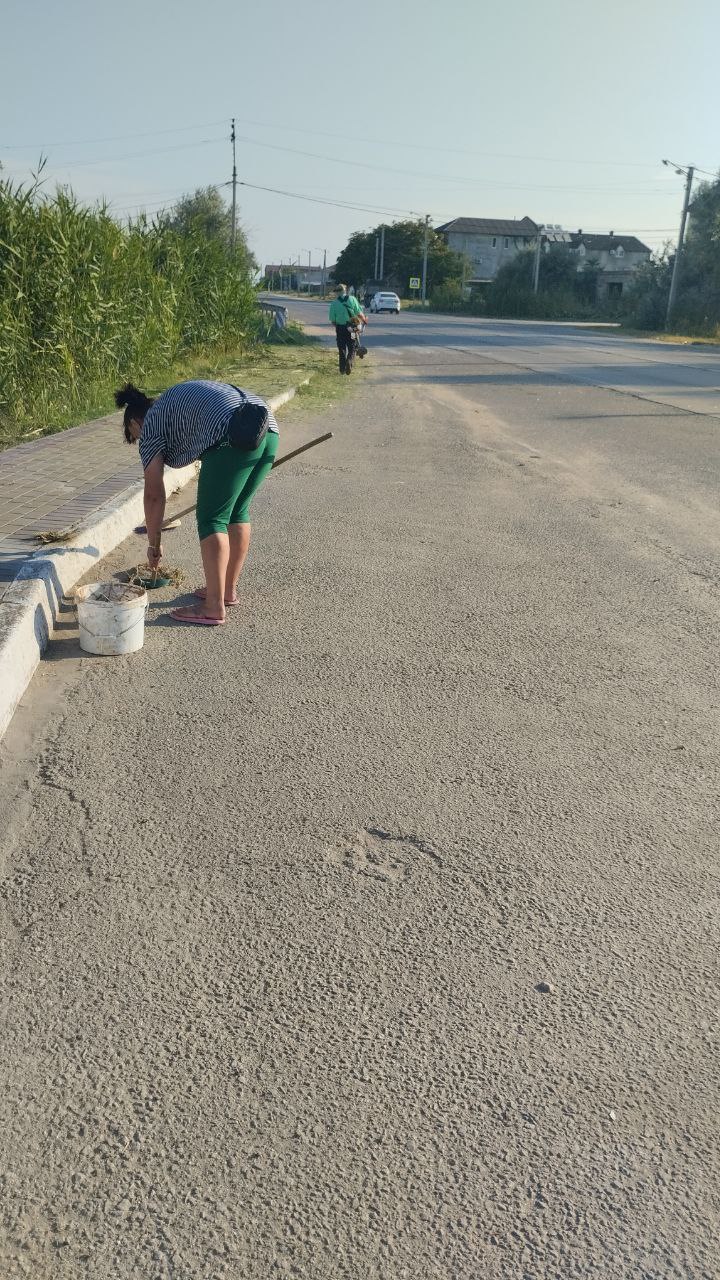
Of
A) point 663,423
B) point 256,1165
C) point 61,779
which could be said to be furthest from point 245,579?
point 663,423

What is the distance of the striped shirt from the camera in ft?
16.7

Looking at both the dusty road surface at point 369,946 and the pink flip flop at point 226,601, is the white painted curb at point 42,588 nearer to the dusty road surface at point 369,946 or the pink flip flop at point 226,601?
the dusty road surface at point 369,946

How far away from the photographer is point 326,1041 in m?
2.43

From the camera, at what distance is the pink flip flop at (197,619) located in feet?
17.6

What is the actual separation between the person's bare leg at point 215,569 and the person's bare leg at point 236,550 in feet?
0.56

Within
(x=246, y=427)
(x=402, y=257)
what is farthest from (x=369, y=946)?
(x=402, y=257)

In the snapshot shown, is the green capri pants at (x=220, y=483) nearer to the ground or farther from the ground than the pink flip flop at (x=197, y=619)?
farther from the ground

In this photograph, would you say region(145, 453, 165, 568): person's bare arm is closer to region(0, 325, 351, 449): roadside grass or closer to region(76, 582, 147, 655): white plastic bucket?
region(76, 582, 147, 655): white plastic bucket

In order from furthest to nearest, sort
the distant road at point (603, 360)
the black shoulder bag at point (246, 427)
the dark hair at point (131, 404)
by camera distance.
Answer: the distant road at point (603, 360) → the dark hair at point (131, 404) → the black shoulder bag at point (246, 427)

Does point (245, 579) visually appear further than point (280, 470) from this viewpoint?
No

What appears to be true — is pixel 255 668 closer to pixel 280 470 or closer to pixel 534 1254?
pixel 534 1254

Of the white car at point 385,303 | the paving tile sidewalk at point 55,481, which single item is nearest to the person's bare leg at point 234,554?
the paving tile sidewalk at point 55,481

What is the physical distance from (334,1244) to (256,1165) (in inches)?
9.2

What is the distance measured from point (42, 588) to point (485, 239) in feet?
427
